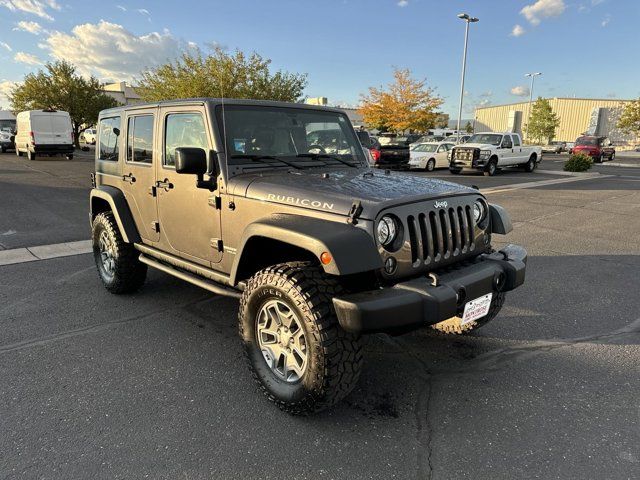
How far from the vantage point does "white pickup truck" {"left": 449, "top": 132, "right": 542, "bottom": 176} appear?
18.6 metres

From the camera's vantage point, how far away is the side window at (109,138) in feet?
14.6

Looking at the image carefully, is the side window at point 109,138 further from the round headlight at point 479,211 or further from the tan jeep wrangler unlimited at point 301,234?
the round headlight at point 479,211

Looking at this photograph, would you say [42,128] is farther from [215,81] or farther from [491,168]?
[491,168]

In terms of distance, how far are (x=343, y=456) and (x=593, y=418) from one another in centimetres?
155

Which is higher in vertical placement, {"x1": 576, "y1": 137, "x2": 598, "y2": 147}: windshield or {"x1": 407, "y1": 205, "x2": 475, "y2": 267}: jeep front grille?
{"x1": 576, "y1": 137, "x2": 598, "y2": 147}: windshield

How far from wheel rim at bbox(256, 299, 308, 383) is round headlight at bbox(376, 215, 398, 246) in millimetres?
674

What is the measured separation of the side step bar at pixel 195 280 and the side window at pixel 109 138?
113 centimetres

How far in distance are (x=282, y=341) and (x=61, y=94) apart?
3732 centimetres

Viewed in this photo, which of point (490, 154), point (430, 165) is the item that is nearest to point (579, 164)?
point (490, 154)

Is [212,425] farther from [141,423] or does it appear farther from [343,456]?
[343,456]

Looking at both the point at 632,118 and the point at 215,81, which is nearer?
the point at 215,81

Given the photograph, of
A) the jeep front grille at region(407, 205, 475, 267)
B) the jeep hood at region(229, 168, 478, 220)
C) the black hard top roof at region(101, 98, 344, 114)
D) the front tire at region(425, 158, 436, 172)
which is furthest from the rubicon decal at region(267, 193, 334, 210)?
the front tire at region(425, 158, 436, 172)

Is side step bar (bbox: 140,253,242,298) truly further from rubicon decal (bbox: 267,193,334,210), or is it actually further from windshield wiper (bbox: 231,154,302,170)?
windshield wiper (bbox: 231,154,302,170)

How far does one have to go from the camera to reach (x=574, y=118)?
7312 cm
